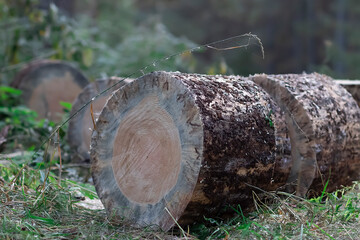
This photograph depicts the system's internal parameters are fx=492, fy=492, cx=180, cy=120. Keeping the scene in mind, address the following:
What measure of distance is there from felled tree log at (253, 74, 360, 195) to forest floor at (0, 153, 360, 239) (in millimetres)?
192

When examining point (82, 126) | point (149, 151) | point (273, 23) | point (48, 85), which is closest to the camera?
point (149, 151)

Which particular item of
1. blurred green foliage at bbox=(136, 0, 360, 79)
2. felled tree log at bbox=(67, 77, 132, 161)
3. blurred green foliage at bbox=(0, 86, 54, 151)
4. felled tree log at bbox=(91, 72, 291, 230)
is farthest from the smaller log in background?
blurred green foliage at bbox=(136, 0, 360, 79)

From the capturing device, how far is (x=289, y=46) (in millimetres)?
20203

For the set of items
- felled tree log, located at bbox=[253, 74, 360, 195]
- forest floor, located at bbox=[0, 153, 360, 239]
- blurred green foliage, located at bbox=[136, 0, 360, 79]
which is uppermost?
blurred green foliage, located at bbox=[136, 0, 360, 79]

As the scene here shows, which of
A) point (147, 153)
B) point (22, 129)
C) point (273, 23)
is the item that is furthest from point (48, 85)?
point (273, 23)

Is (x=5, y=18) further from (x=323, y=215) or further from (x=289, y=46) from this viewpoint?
(x=289, y=46)

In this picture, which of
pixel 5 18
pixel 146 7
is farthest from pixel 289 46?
pixel 5 18

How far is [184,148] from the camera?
2115 mm

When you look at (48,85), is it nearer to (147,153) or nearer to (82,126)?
(82,126)

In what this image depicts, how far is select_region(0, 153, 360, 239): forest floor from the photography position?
2102 millimetres

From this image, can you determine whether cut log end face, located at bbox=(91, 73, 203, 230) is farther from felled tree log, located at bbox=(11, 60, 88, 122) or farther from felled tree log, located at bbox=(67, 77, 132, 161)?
felled tree log, located at bbox=(11, 60, 88, 122)

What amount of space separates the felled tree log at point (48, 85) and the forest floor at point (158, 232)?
2690 millimetres

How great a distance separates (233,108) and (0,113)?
323cm

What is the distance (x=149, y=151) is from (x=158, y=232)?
372 mm
